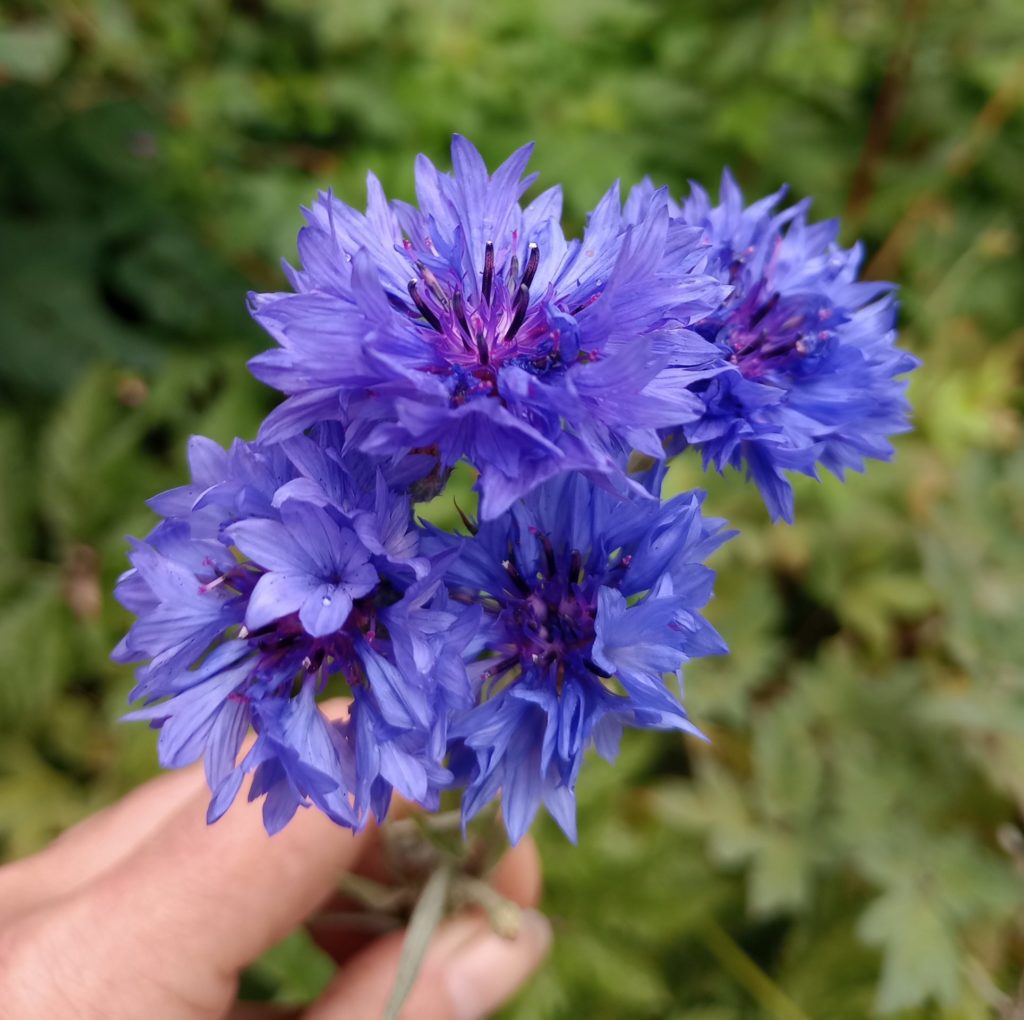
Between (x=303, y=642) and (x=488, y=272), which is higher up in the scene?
(x=488, y=272)

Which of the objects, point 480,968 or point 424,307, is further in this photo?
point 480,968

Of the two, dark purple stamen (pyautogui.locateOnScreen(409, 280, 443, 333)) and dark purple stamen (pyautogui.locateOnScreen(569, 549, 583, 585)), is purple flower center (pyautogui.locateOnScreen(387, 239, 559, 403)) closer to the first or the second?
dark purple stamen (pyautogui.locateOnScreen(409, 280, 443, 333))

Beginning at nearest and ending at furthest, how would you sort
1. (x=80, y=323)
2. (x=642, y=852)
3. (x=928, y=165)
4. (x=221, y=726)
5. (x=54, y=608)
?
(x=221, y=726) → (x=642, y=852) → (x=54, y=608) → (x=80, y=323) → (x=928, y=165)

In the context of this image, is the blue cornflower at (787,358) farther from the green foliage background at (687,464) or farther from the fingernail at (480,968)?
the green foliage background at (687,464)

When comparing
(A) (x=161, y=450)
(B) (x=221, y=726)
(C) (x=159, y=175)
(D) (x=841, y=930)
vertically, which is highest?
(B) (x=221, y=726)

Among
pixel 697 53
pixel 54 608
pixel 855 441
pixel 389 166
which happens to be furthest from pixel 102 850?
pixel 697 53

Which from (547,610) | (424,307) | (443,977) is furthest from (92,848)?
(424,307)

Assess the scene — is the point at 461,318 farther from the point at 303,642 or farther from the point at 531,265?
the point at 303,642

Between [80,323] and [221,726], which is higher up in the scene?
[221,726]

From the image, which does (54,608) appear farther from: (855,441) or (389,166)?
(855,441)
